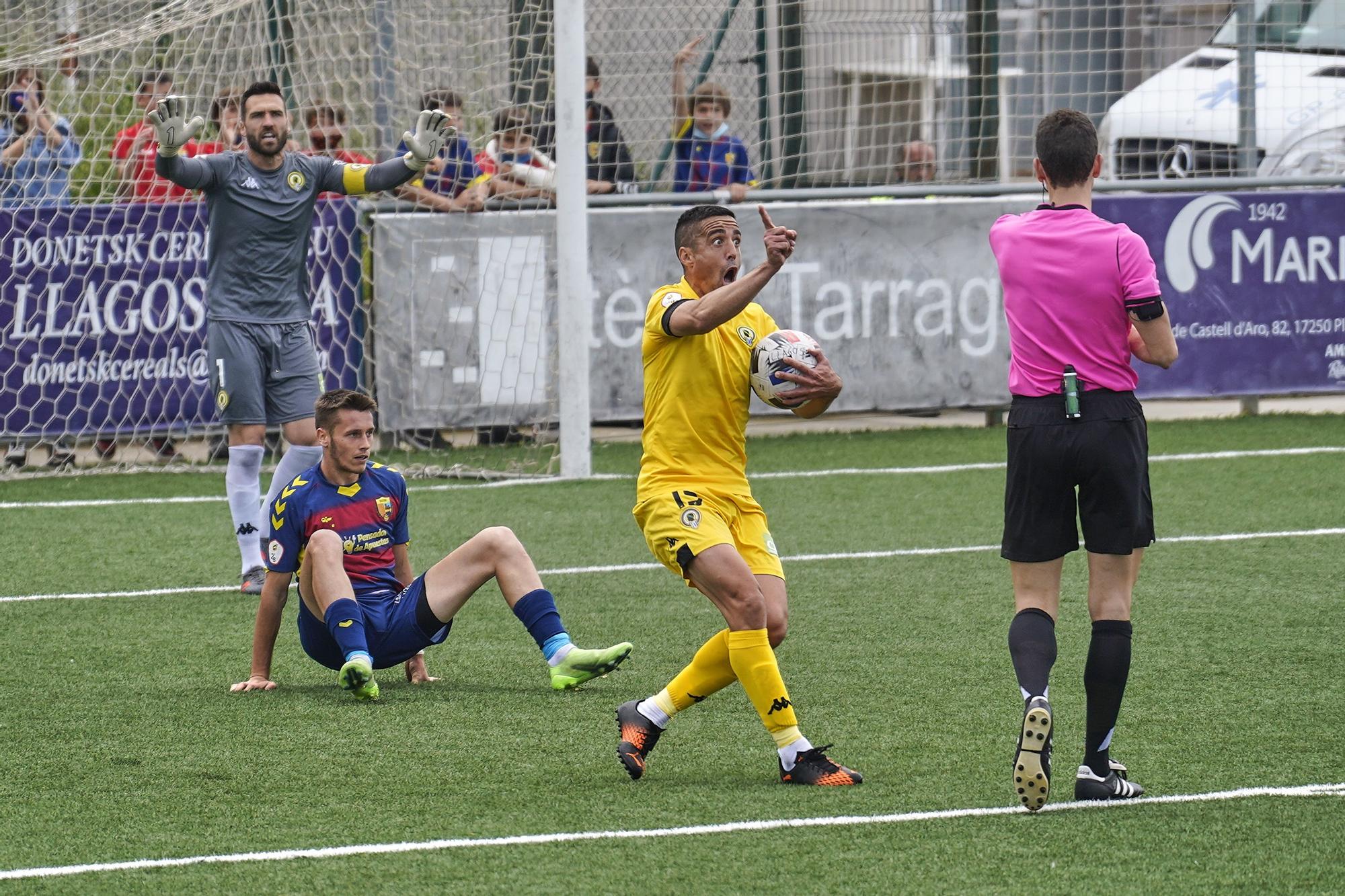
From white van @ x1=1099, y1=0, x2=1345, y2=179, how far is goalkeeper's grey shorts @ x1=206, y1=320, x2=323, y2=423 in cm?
814

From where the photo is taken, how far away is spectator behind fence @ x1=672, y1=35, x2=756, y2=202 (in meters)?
13.0

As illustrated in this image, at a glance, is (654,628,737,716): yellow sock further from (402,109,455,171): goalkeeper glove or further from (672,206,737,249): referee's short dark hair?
(402,109,455,171): goalkeeper glove

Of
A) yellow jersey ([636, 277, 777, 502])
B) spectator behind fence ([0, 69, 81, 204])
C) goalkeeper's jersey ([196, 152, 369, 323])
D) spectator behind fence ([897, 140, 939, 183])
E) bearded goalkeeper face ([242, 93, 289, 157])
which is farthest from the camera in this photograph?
spectator behind fence ([897, 140, 939, 183])

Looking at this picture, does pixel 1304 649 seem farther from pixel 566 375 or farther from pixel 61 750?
pixel 566 375

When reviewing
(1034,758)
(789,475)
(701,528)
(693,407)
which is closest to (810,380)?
(693,407)

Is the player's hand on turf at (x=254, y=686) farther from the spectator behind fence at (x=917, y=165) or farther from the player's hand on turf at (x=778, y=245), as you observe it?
the spectator behind fence at (x=917, y=165)

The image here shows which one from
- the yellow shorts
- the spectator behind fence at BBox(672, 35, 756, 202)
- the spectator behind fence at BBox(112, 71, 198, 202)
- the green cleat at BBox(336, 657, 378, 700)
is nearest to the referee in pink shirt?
the yellow shorts

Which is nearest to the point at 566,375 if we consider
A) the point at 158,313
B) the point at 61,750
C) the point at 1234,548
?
the point at 158,313

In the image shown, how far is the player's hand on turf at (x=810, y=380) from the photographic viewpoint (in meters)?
4.98

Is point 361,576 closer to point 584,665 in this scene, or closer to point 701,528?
point 584,665

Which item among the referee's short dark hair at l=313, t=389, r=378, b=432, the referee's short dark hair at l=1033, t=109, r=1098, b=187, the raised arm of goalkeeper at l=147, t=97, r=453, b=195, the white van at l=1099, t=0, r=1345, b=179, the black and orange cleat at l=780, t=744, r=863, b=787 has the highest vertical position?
the white van at l=1099, t=0, r=1345, b=179

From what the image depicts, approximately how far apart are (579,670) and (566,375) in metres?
5.09

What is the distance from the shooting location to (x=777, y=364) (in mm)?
5070

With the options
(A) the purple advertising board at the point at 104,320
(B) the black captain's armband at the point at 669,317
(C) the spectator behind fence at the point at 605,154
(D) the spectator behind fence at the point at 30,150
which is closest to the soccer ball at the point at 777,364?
(B) the black captain's armband at the point at 669,317
